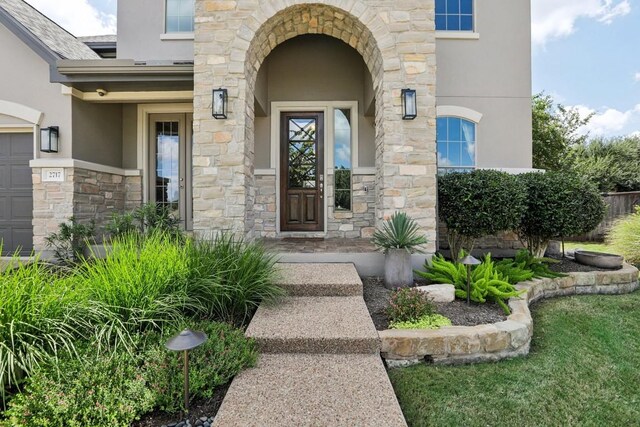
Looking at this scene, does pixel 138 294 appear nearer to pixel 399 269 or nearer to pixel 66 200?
pixel 399 269

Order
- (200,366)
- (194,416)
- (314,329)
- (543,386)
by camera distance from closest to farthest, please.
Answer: (194,416)
(200,366)
(543,386)
(314,329)

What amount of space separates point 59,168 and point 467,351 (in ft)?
20.4

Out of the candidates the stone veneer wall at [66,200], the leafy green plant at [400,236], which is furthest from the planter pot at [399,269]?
the stone veneer wall at [66,200]

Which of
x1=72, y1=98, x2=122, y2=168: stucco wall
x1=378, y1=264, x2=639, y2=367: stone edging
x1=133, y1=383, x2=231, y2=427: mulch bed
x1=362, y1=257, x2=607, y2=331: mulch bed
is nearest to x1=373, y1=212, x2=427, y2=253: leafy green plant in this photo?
x1=362, y1=257, x2=607, y2=331: mulch bed

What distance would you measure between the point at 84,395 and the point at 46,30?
693 centimetres

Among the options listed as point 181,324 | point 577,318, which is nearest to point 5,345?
point 181,324

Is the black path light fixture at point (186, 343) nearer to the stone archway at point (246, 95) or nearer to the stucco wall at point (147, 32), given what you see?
the stone archway at point (246, 95)

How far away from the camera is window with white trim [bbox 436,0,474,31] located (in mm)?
Result: 6191

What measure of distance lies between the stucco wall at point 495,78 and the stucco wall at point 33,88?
21.5ft

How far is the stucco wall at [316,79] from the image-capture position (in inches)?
245

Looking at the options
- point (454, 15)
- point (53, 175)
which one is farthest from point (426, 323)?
point (454, 15)

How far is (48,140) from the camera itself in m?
5.14

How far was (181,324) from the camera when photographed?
2.45 metres

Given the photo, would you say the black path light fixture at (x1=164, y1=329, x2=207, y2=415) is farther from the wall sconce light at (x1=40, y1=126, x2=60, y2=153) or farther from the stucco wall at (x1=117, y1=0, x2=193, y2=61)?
the stucco wall at (x1=117, y1=0, x2=193, y2=61)
